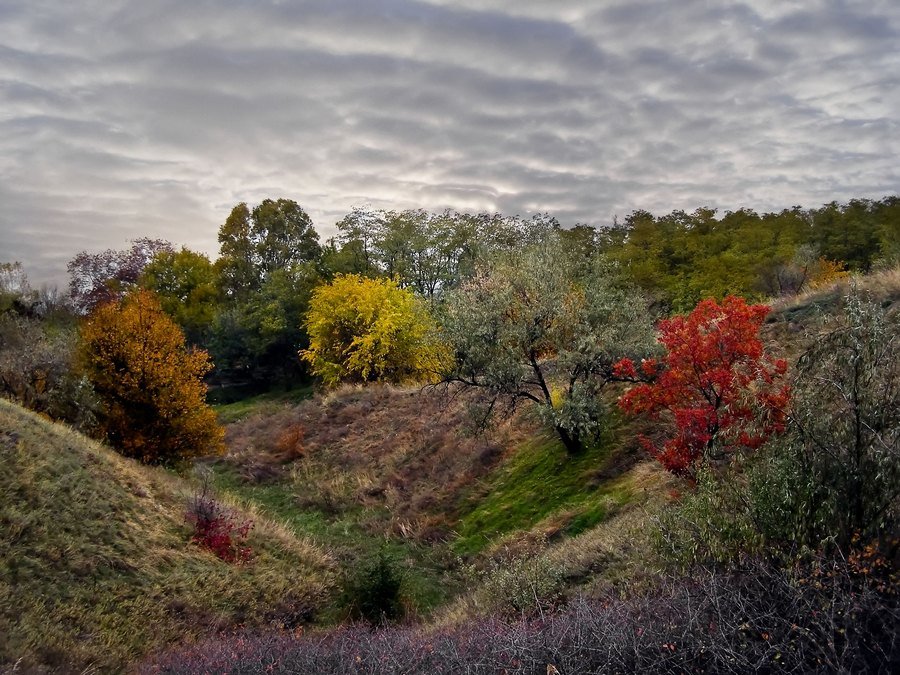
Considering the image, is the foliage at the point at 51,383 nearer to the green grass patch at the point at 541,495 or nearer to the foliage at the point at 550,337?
the foliage at the point at 550,337

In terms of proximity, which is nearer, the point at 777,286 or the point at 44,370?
the point at 44,370

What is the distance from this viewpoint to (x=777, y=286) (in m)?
30.8

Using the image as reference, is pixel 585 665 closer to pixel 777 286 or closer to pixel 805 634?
pixel 805 634

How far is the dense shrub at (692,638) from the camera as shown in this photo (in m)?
5.62

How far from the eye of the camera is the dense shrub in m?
5.62

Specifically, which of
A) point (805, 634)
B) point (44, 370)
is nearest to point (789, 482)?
point (805, 634)

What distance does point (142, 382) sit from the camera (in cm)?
2077

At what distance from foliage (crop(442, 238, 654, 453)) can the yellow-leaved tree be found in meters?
17.9

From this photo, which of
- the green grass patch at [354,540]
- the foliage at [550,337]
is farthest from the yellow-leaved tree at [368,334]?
the foliage at [550,337]

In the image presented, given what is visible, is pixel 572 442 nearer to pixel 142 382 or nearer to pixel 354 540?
pixel 354 540

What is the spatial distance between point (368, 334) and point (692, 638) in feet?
105

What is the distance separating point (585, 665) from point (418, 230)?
47.8m

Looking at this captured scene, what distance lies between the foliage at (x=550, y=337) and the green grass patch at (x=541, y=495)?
84 centimetres

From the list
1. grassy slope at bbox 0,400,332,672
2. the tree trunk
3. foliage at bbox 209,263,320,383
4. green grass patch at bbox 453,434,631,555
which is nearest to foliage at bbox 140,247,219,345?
foliage at bbox 209,263,320,383
